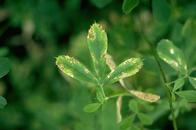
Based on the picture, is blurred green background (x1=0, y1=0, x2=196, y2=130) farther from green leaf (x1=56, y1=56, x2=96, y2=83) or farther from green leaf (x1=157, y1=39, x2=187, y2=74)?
green leaf (x1=56, y1=56, x2=96, y2=83)

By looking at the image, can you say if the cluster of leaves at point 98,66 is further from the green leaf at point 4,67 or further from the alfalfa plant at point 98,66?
the green leaf at point 4,67

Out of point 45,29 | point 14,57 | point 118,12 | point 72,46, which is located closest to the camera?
point 118,12

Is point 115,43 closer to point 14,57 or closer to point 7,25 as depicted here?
point 7,25

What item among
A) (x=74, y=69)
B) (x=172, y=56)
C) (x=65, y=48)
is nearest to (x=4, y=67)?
(x=74, y=69)

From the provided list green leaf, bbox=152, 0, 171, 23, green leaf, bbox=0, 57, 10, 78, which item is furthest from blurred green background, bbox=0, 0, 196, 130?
green leaf, bbox=0, 57, 10, 78

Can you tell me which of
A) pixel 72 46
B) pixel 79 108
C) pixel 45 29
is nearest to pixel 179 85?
pixel 79 108

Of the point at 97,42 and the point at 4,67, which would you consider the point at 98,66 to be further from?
the point at 4,67

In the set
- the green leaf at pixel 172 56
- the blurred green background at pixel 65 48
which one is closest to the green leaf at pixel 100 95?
A: the green leaf at pixel 172 56
